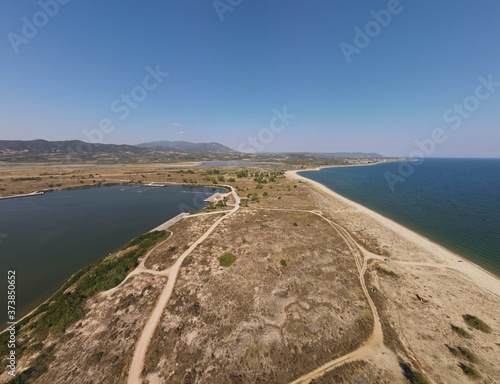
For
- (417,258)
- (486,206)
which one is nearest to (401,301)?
(417,258)

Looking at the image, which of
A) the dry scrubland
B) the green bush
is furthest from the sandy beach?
the green bush

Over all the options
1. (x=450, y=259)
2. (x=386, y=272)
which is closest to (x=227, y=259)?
(x=386, y=272)

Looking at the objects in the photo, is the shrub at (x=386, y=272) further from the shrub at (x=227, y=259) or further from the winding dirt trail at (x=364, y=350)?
the shrub at (x=227, y=259)

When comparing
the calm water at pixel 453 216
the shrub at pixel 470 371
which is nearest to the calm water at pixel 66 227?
the shrub at pixel 470 371

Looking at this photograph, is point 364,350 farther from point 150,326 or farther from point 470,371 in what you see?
point 150,326

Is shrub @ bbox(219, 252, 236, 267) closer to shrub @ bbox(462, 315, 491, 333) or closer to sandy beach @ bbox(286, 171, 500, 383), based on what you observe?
sandy beach @ bbox(286, 171, 500, 383)
